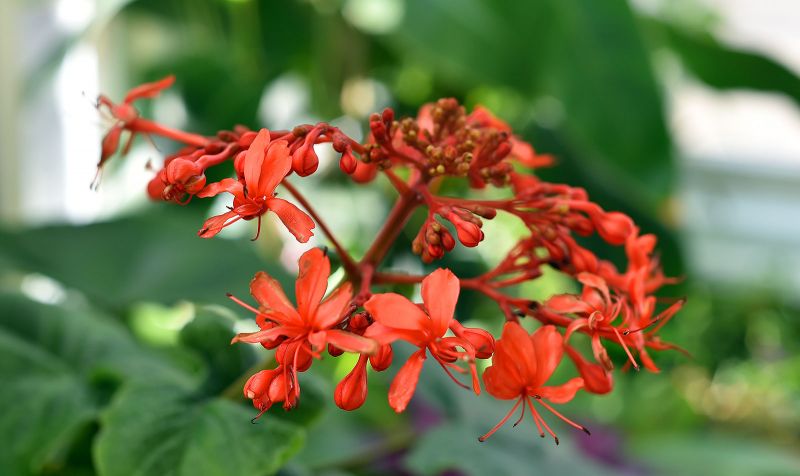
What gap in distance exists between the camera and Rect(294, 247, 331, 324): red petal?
0.95 ft

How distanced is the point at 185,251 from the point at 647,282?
0.43 metres

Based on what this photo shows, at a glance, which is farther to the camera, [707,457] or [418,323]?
[707,457]

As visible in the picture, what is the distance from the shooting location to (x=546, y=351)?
0.30 metres

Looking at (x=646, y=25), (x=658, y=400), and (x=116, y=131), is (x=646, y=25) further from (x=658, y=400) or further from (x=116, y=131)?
(x=116, y=131)

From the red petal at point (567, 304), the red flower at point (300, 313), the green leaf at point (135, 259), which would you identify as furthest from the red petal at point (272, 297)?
the green leaf at point (135, 259)

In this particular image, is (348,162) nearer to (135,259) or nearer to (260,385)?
(260,385)

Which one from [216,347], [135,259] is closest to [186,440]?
[216,347]

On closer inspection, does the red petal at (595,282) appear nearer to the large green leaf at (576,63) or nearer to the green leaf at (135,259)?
the green leaf at (135,259)

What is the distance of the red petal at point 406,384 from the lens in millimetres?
278

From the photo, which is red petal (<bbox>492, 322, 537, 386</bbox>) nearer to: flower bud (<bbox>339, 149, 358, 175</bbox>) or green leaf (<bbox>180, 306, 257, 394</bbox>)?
flower bud (<bbox>339, 149, 358, 175</bbox>)

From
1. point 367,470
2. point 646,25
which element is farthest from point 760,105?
point 367,470

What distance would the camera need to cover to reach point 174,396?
1.35 ft

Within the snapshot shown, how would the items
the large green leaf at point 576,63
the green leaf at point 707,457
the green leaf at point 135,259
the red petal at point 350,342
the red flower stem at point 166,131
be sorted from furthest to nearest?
the green leaf at point 707,457 < the large green leaf at point 576,63 < the green leaf at point 135,259 < the red flower stem at point 166,131 < the red petal at point 350,342

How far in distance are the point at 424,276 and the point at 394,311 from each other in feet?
0.20
